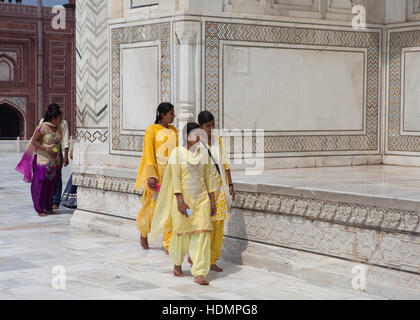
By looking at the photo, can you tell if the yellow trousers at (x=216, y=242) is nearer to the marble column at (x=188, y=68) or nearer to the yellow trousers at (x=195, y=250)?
the yellow trousers at (x=195, y=250)

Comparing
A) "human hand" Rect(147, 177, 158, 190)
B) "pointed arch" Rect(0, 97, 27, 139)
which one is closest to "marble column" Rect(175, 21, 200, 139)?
"human hand" Rect(147, 177, 158, 190)

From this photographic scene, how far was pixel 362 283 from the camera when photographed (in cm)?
448

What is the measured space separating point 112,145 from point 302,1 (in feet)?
7.50

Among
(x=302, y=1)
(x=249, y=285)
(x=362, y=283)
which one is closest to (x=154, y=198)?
(x=249, y=285)

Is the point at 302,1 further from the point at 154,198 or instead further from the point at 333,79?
the point at 154,198

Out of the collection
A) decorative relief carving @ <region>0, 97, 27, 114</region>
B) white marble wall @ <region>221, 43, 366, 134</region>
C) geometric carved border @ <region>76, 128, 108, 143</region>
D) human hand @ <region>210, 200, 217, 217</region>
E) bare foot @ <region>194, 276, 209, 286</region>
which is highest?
decorative relief carving @ <region>0, 97, 27, 114</region>

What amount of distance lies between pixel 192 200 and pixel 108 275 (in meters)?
0.78

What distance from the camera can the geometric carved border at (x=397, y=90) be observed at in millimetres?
7230

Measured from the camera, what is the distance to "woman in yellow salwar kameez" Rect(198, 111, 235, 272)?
4902 millimetres

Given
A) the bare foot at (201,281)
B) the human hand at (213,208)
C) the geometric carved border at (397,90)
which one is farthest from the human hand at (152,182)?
the geometric carved border at (397,90)

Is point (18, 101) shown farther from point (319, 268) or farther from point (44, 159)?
point (319, 268)

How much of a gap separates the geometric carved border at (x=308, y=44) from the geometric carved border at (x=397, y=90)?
0.43ft

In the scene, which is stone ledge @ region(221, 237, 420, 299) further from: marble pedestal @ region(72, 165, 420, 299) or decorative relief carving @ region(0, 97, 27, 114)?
decorative relief carving @ region(0, 97, 27, 114)

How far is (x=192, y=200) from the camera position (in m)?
4.83
